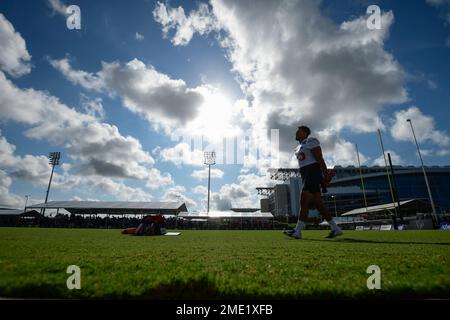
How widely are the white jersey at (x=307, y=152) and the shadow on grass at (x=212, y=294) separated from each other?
5748 millimetres

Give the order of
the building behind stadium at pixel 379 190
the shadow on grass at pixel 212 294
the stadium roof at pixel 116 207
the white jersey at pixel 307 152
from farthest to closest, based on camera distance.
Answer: the building behind stadium at pixel 379 190 < the stadium roof at pixel 116 207 < the white jersey at pixel 307 152 < the shadow on grass at pixel 212 294

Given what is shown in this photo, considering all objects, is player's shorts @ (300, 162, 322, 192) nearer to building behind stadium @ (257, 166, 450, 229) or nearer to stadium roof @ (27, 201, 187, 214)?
stadium roof @ (27, 201, 187, 214)

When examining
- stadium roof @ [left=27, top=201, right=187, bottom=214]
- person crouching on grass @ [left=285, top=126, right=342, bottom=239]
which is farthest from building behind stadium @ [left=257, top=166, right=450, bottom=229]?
person crouching on grass @ [left=285, top=126, right=342, bottom=239]

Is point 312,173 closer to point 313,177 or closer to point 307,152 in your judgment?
point 313,177

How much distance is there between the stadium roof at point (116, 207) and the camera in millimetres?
47281

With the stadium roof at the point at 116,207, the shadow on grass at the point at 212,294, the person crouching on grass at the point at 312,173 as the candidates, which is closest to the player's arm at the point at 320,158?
the person crouching on grass at the point at 312,173

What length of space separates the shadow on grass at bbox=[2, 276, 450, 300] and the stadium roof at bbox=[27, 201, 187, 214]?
4575 cm

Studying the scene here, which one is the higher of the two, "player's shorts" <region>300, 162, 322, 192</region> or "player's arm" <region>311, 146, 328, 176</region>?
"player's arm" <region>311, 146, 328, 176</region>

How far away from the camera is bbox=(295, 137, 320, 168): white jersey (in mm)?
Answer: 7578

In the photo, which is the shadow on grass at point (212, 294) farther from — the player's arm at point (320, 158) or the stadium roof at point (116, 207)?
the stadium roof at point (116, 207)

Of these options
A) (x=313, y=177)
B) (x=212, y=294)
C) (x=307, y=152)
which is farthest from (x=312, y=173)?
(x=212, y=294)
